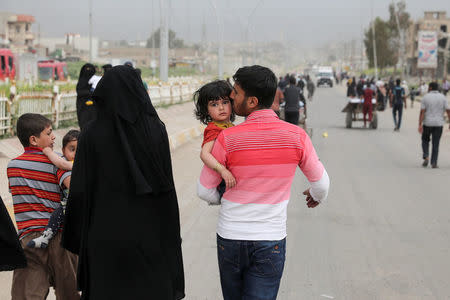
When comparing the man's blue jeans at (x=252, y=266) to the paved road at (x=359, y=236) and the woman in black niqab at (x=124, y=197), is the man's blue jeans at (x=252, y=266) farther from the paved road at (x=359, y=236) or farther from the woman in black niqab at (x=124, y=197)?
the paved road at (x=359, y=236)

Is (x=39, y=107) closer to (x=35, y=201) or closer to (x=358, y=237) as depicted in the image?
(x=358, y=237)

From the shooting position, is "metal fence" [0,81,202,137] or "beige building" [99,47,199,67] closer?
"metal fence" [0,81,202,137]

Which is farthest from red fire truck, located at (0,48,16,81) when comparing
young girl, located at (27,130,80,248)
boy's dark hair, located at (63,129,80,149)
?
young girl, located at (27,130,80,248)

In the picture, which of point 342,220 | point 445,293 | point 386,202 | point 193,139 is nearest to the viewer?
point 445,293

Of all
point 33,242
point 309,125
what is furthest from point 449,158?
point 33,242

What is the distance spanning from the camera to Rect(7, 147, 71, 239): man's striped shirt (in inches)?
157

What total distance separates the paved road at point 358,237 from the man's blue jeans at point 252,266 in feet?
6.95

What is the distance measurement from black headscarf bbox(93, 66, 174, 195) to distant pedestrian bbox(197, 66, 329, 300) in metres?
0.31

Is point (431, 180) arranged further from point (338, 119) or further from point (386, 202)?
point (338, 119)

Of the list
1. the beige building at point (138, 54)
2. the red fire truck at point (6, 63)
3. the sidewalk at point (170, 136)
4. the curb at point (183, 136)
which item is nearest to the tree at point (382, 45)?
the beige building at point (138, 54)

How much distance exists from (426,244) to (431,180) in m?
5.00

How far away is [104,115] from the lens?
3516 mm

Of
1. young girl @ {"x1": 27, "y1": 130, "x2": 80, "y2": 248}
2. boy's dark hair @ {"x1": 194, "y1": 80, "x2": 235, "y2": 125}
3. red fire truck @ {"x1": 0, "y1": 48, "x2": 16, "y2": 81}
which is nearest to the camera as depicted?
boy's dark hair @ {"x1": 194, "y1": 80, "x2": 235, "y2": 125}

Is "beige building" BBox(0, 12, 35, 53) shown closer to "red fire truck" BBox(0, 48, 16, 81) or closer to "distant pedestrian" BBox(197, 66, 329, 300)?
"red fire truck" BBox(0, 48, 16, 81)
